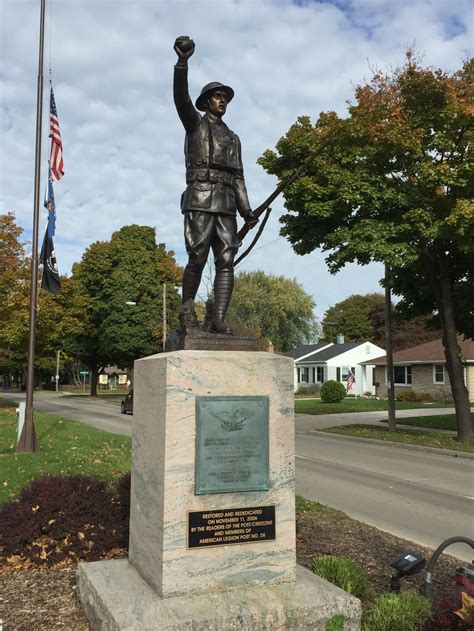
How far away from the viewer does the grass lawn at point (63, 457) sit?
370 inches

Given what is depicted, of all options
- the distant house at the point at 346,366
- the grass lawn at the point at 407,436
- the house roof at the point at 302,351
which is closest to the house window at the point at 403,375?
the distant house at the point at 346,366

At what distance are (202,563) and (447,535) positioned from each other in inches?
180

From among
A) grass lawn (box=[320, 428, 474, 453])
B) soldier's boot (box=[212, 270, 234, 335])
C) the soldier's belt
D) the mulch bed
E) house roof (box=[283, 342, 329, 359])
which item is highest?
house roof (box=[283, 342, 329, 359])

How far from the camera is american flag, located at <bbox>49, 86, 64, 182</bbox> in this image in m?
13.2

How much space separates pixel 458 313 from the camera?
17797mm

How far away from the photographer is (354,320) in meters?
74.6

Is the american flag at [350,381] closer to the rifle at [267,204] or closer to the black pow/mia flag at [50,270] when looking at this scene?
the black pow/mia flag at [50,270]

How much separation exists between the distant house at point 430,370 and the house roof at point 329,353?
7877 mm

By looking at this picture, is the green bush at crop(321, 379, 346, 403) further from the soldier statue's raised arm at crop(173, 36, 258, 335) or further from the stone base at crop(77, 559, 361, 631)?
the stone base at crop(77, 559, 361, 631)

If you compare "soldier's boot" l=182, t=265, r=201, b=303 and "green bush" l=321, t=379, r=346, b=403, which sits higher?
"soldier's boot" l=182, t=265, r=201, b=303

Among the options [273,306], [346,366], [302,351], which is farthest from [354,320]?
[346,366]

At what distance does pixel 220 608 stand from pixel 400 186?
1351cm

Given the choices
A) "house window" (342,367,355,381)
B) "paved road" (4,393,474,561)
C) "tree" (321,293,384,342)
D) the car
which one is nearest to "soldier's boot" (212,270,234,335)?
"paved road" (4,393,474,561)

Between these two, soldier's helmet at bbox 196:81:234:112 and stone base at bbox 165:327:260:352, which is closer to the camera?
stone base at bbox 165:327:260:352
